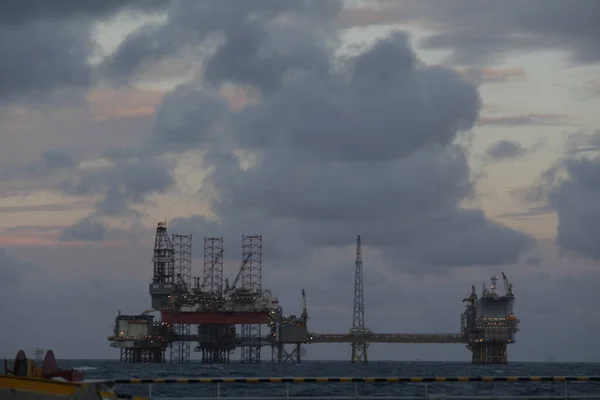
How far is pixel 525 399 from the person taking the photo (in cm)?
3328

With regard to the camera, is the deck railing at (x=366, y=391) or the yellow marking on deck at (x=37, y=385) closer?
the yellow marking on deck at (x=37, y=385)

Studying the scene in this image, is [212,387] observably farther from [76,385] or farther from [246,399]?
[76,385]

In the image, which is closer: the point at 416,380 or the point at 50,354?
the point at 50,354

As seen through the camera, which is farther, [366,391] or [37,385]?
[366,391]

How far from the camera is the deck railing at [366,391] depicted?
35.1m

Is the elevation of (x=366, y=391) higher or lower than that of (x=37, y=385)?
lower

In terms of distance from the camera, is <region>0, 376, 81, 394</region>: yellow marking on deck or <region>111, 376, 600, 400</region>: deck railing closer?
<region>0, 376, 81, 394</region>: yellow marking on deck

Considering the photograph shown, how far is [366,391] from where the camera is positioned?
77.8 meters

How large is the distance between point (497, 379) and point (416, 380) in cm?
320

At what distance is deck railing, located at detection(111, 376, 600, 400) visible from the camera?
115ft

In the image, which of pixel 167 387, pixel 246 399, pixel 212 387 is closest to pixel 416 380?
pixel 246 399

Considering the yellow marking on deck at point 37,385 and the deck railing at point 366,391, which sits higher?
the yellow marking on deck at point 37,385

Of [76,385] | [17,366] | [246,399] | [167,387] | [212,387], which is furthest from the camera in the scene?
[212,387]

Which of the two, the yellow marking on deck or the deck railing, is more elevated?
the yellow marking on deck
